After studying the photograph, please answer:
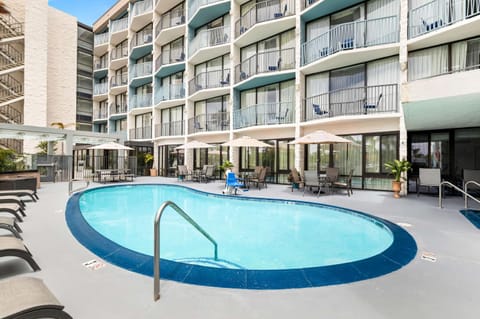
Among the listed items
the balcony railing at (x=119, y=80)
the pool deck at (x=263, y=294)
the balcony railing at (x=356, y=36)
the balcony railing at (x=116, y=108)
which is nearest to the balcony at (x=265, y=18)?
the balcony railing at (x=356, y=36)

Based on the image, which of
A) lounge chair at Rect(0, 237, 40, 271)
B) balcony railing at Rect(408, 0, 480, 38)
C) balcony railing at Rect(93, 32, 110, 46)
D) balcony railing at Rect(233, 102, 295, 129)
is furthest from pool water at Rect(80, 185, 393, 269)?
balcony railing at Rect(93, 32, 110, 46)

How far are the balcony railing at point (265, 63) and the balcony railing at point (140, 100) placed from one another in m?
10.7

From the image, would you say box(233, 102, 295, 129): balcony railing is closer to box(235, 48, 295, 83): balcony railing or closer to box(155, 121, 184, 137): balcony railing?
box(235, 48, 295, 83): balcony railing

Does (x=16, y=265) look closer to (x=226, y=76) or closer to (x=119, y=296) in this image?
(x=119, y=296)

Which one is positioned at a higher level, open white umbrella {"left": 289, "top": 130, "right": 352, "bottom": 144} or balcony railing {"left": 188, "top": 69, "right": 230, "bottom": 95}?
balcony railing {"left": 188, "top": 69, "right": 230, "bottom": 95}

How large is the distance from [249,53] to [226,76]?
7.57 ft

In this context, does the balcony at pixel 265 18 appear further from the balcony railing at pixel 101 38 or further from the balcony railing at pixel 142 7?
the balcony railing at pixel 101 38

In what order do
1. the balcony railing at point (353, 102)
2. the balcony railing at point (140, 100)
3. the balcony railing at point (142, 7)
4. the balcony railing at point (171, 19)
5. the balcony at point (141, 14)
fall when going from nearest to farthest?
the balcony railing at point (353, 102) < the balcony railing at point (171, 19) < the balcony at point (141, 14) < the balcony railing at point (142, 7) < the balcony railing at point (140, 100)

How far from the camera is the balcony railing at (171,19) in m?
19.8

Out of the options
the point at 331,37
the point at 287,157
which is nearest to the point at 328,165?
the point at 287,157

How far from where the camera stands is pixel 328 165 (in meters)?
12.7

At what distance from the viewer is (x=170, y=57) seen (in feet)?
68.5

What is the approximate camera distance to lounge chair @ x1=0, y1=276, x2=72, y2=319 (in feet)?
5.75

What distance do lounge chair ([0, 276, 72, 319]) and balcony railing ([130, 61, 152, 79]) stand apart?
76.6 feet
